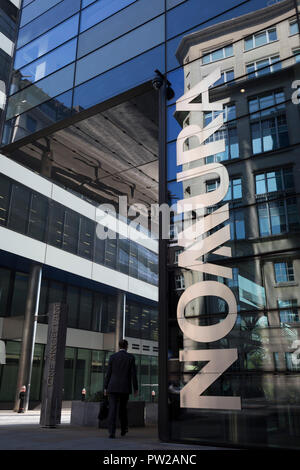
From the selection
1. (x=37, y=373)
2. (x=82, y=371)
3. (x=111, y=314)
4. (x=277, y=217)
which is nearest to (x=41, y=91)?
(x=277, y=217)

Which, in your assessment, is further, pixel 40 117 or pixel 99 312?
pixel 99 312

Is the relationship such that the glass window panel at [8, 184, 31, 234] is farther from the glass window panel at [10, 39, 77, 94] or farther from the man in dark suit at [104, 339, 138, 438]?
the man in dark suit at [104, 339, 138, 438]

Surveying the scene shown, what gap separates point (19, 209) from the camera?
86.5 ft

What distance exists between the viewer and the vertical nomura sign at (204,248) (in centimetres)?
716

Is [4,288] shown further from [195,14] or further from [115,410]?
[195,14]

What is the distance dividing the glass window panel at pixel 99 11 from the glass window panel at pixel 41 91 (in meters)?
1.53

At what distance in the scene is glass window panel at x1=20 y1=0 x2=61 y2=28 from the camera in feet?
47.2

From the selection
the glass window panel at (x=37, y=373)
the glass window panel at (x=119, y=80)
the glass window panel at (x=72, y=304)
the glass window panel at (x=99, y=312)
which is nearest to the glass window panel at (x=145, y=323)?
the glass window panel at (x=99, y=312)

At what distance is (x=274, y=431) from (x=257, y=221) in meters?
3.56

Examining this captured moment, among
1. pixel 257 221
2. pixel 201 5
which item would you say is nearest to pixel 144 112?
pixel 201 5

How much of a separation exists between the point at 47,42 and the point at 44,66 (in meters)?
1.02

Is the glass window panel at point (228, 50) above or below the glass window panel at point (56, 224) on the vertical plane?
below

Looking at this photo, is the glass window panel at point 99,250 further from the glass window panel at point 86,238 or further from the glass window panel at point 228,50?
the glass window panel at point 228,50

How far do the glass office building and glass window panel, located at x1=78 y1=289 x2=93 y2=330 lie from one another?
18354mm
